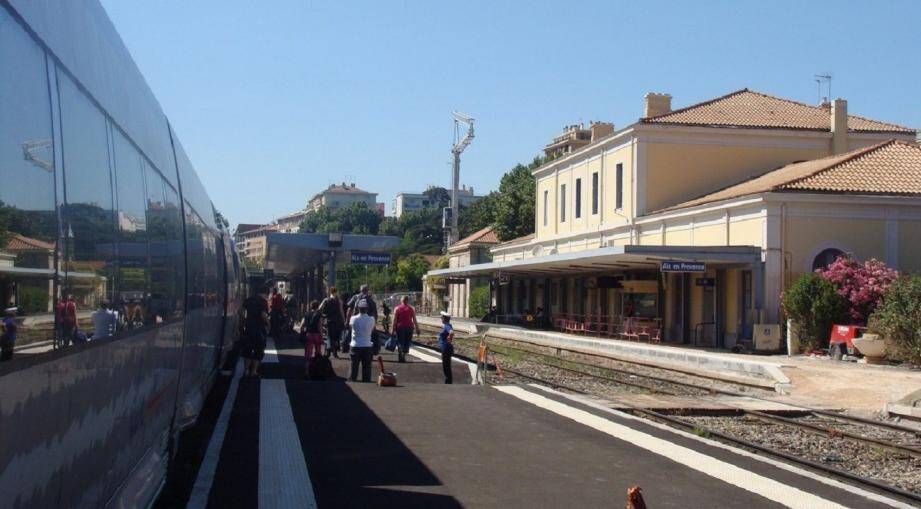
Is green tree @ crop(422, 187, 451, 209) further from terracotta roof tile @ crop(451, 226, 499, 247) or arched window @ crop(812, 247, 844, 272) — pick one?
arched window @ crop(812, 247, 844, 272)

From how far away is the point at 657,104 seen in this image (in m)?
50.9

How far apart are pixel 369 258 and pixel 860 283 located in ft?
45.2

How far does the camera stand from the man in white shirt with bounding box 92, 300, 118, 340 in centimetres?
443

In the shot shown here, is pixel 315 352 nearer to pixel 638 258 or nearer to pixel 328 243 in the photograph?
pixel 328 243

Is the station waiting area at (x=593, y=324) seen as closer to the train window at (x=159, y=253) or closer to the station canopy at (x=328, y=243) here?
the station canopy at (x=328, y=243)

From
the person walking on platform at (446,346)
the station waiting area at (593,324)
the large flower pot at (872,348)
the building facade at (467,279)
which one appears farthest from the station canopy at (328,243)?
the building facade at (467,279)

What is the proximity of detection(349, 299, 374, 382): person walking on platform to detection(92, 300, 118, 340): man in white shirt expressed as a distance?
12.5 meters

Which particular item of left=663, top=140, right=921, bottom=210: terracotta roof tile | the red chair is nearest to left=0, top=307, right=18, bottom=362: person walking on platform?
left=663, top=140, right=921, bottom=210: terracotta roof tile

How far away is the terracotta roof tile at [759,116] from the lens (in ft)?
147

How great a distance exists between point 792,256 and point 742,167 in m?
11.8

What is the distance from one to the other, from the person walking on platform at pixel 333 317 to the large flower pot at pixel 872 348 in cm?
1361

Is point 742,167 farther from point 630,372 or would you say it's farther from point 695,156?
point 630,372

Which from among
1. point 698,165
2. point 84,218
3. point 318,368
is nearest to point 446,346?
point 318,368

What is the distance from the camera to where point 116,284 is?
5016mm
